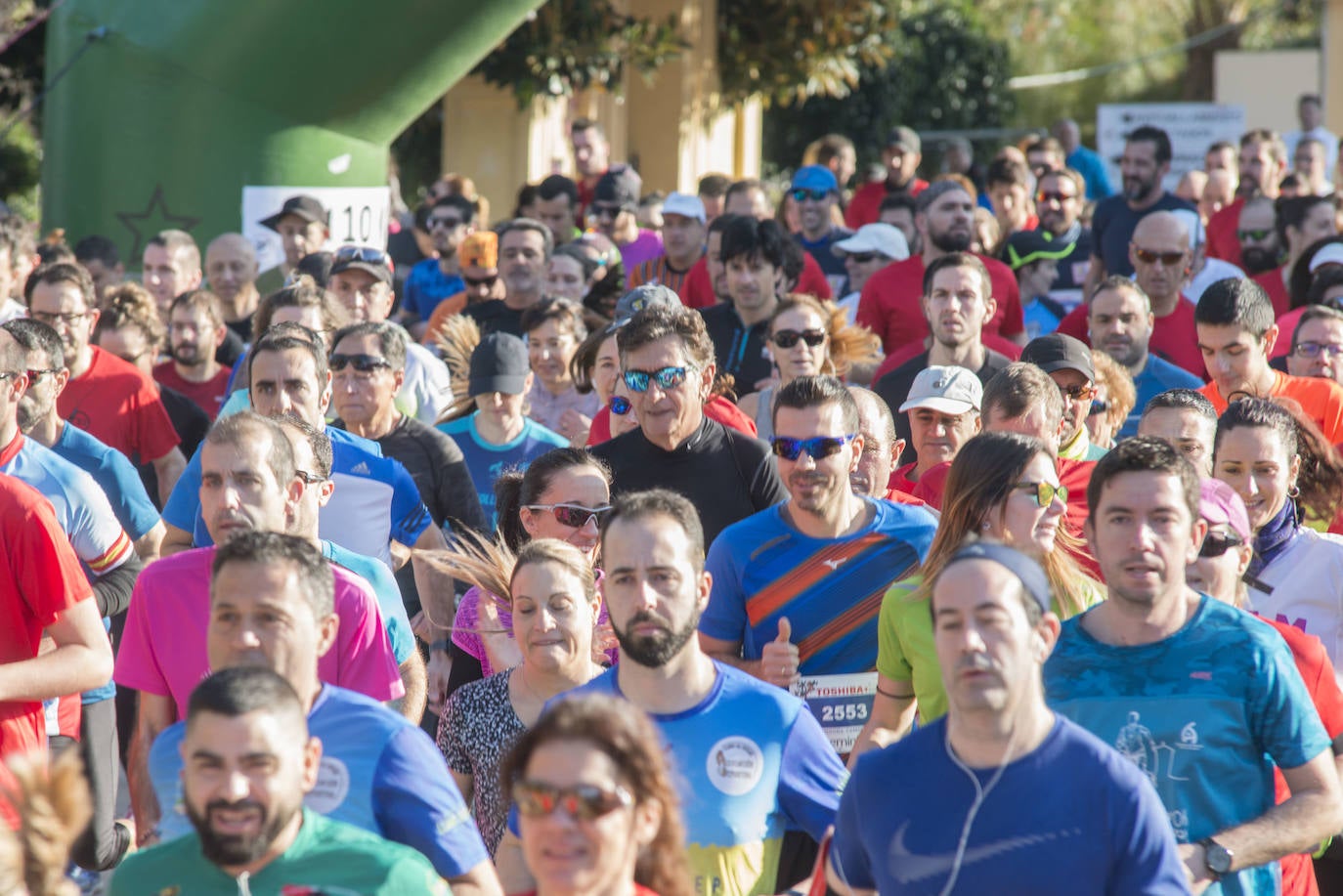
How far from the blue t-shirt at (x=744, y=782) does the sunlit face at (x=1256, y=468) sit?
75.5 inches

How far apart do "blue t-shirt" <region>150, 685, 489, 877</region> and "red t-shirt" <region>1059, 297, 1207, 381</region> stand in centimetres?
545

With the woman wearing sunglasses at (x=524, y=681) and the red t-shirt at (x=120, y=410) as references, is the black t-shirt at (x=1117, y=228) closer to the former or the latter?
the red t-shirt at (x=120, y=410)

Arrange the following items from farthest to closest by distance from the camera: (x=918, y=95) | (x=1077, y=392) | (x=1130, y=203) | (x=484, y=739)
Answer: (x=918, y=95), (x=1130, y=203), (x=1077, y=392), (x=484, y=739)

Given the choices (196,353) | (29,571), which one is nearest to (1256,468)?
(29,571)

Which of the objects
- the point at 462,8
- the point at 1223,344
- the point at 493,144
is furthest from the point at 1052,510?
the point at 493,144

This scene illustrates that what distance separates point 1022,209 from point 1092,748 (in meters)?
9.20

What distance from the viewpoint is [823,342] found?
7453mm

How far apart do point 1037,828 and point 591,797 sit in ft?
2.65

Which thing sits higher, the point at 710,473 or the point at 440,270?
the point at 440,270

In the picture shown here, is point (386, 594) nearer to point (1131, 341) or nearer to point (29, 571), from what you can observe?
point (29, 571)

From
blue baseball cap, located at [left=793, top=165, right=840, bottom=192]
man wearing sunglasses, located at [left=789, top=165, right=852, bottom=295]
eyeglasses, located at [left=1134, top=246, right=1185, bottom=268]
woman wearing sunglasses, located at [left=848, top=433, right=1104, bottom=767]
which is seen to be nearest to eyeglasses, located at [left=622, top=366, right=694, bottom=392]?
woman wearing sunglasses, located at [left=848, top=433, right=1104, bottom=767]

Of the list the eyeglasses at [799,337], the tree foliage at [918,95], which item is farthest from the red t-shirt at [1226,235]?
the tree foliage at [918,95]

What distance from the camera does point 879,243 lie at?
10.7 metres

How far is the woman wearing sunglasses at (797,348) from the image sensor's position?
24.1 feet
